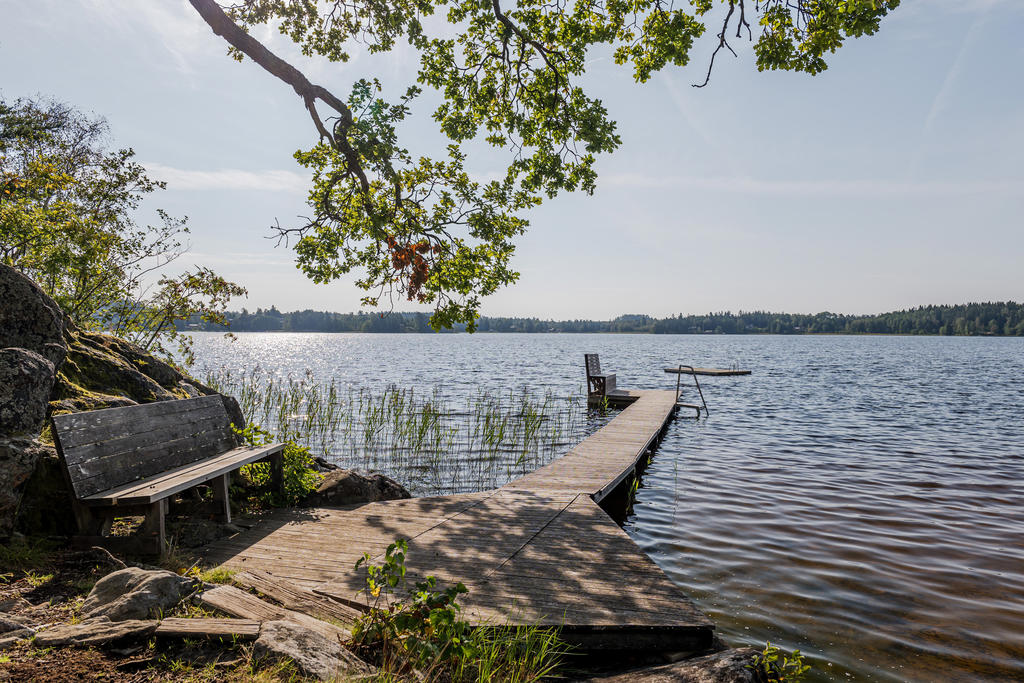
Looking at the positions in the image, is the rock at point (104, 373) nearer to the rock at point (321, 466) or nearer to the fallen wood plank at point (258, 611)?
the rock at point (321, 466)

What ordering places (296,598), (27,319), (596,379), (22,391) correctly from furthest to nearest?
(596,379), (27,319), (22,391), (296,598)

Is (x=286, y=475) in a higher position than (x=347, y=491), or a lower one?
higher

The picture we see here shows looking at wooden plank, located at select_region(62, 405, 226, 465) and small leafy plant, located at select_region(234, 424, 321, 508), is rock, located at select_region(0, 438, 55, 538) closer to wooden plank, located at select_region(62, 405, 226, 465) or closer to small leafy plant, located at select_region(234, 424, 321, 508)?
wooden plank, located at select_region(62, 405, 226, 465)

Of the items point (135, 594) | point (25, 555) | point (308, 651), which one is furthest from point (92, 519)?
point (308, 651)

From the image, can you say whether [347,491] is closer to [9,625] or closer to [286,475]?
[286,475]

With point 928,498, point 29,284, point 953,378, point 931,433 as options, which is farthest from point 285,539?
point 953,378

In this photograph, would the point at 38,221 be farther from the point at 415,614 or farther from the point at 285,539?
the point at 415,614

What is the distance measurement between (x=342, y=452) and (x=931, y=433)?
54.3ft

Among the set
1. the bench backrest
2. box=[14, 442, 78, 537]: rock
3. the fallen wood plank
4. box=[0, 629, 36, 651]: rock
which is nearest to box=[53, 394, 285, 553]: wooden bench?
the bench backrest

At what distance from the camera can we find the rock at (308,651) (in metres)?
2.81

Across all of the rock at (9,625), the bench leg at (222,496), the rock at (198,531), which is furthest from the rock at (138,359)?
the rock at (9,625)

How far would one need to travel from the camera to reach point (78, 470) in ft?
14.3

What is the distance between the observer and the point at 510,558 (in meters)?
5.11

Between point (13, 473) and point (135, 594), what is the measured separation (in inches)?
79.1
